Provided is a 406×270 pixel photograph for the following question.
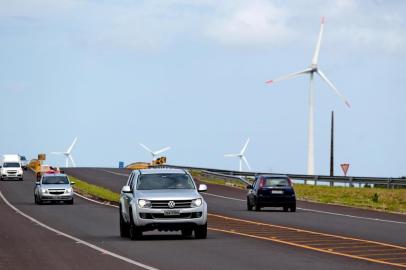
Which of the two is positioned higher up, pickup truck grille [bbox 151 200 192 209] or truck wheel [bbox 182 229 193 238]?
pickup truck grille [bbox 151 200 192 209]

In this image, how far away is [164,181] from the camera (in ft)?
90.7

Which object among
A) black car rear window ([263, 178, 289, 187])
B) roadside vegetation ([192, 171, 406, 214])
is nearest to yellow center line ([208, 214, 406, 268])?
black car rear window ([263, 178, 289, 187])

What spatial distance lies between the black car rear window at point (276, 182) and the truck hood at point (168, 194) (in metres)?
20.5

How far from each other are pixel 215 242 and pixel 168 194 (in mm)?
1743

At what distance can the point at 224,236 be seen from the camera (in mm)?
28422

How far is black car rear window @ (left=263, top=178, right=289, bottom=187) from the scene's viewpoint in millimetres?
47375

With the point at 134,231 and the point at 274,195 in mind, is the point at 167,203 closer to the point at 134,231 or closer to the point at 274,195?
the point at 134,231

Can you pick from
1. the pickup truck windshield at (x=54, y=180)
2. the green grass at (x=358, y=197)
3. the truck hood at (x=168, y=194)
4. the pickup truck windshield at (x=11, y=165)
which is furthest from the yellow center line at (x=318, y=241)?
the pickup truck windshield at (x=11, y=165)

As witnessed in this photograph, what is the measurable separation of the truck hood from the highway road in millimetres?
1001

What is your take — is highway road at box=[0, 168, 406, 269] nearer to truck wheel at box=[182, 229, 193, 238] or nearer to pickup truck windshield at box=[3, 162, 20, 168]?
truck wheel at box=[182, 229, 193, 238]

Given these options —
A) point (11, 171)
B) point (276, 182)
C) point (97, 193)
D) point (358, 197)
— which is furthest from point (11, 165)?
point (276, 182)

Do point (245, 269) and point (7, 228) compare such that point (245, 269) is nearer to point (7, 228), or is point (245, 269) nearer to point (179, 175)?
point (179, 175)

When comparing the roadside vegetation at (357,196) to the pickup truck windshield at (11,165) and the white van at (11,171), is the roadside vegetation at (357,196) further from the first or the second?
the pickup truck windshield at (11,165)

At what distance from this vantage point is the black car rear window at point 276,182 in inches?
1865
